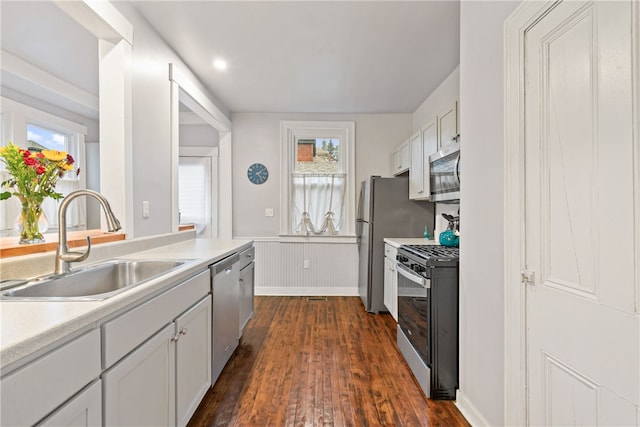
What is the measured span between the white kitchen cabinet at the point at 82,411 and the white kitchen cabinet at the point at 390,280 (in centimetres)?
256

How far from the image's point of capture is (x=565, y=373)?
114cm

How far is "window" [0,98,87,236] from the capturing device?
339cm

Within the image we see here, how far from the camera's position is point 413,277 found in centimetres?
233

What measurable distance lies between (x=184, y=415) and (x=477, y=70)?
234 centimetres

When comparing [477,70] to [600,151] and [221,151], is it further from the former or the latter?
[221,151]

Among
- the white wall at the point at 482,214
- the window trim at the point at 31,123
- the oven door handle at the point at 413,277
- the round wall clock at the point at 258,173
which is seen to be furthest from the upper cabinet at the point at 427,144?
the window trim at the point at 31,123

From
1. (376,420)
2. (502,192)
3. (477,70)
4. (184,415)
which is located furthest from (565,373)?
(184,415)

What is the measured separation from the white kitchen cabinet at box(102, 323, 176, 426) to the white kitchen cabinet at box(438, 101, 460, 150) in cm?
231

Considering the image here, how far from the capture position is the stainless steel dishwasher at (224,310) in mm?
2000

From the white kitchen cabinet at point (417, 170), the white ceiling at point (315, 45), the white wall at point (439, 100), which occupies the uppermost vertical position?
the white ceiling at point (315, 45)

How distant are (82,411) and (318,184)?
3896mm

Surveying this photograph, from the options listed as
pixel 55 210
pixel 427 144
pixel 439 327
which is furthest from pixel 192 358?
pixel 55 210

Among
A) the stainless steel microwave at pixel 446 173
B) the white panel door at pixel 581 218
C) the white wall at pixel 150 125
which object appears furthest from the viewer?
the stainless steel microwave at pixel 446 173

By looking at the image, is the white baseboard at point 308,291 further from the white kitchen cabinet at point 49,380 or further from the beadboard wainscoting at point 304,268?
the white kitchen cabinet at point 49,380
